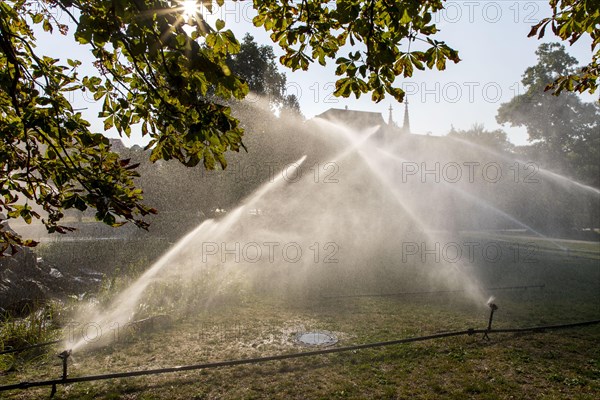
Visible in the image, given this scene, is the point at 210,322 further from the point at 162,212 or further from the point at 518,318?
the point at 162,212

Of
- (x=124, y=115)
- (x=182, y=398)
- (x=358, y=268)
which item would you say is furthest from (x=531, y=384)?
(x=358, y=268)

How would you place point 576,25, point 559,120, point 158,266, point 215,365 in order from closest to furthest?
point 576,25 < point 215,365 < point 158,266 < point 559,120

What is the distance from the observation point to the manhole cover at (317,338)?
776 cm

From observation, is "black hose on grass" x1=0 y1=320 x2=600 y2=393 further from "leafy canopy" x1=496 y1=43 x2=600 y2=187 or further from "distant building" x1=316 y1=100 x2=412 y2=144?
"leafy canopy" x1=496 y1=43 x2=600 y2=187

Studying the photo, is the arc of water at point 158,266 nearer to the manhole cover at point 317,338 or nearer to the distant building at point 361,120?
the manhole cover at point 317,338

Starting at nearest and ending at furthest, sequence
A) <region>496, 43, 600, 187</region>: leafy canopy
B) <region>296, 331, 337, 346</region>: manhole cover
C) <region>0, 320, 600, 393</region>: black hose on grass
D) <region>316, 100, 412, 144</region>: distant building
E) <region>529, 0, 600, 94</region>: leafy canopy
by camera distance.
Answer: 1. <region>529, 0, 600, 94</region>: leafy canopy
2. <region>0, 320, 600, 393</region>: black hose on grass
3. <region>296, 331, 337, 346</region>: manhole cover
4. <region>316, 100, 412, 144</region>: distant building
5. <region>496, 43, 600, 187</region>: leafy canopy

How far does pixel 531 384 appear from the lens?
5926 millimetres

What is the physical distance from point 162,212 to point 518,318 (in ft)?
70.3

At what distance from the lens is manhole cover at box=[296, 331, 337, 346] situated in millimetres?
7762

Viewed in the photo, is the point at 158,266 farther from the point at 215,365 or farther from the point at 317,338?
the point at 215,365

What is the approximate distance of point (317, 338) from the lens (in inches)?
318

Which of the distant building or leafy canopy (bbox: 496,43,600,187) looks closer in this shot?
the distant building

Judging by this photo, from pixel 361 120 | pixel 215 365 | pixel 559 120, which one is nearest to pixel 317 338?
pixel 215 365

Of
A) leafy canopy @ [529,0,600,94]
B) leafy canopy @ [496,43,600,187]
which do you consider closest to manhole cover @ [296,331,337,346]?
leafy canopy @ [529,0,600,94]
